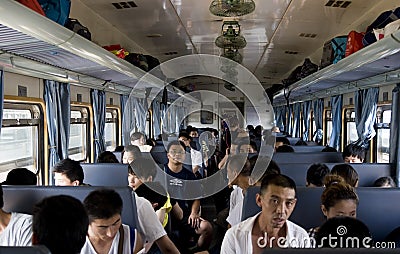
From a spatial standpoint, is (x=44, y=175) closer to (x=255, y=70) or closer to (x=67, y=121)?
(x=67, y=121)

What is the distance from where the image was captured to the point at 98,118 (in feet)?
24.4

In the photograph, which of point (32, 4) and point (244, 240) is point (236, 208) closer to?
point (244, 240)

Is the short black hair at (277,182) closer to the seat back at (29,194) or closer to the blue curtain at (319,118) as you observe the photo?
the seat back at (29,194)

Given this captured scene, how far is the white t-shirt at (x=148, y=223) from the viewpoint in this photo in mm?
3121

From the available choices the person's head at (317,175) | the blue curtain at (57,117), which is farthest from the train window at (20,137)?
the person's head at (317,175)

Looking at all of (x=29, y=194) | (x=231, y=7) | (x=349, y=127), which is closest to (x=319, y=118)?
(x=349, y=127)

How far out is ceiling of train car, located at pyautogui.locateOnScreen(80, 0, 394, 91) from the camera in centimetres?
635

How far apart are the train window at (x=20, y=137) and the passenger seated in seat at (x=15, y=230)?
2.13m

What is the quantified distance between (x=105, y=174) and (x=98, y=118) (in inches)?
108

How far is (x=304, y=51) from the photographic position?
34.9ft

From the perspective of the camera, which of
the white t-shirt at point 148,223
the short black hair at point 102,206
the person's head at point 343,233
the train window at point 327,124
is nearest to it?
the person's head at point 343,233

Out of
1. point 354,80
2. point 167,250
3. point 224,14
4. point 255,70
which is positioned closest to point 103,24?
point 224,14

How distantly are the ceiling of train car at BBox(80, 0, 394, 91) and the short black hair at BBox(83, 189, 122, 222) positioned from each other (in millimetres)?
4318

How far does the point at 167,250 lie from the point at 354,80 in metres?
4.95
